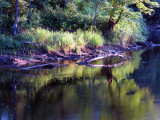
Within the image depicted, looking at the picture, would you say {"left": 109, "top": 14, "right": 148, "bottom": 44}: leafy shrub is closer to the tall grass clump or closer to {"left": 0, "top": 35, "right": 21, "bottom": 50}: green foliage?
the tall grass clump

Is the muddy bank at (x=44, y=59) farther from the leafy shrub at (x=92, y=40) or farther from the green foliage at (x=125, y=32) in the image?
the green foliage at (x=125, y=32)

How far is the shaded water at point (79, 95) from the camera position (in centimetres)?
640

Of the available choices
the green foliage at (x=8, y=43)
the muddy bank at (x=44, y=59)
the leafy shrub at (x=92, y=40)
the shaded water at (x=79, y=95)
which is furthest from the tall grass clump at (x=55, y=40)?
the shaded water at (x=79, y=95)

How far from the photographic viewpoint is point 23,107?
22.0 ft

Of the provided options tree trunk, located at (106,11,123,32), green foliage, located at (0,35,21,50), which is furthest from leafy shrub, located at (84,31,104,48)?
green foliage, located at (0,35,21,50)

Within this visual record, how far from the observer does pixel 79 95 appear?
8.02 metres

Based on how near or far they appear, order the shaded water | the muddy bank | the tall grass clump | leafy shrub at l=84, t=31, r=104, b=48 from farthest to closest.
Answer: leafy shrub at l=84, t=31, r=104, b=48 → the tall grass clump → the muddy bank → the shaded water

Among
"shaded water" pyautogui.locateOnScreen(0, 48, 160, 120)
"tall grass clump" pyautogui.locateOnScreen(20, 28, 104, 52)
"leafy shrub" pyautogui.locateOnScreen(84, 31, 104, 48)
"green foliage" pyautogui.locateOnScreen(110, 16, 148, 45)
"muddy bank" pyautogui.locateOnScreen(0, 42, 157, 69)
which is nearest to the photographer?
"shaded water" pyautogui.locateOnScreen(0, 48, 160, 120)

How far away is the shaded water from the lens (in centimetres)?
640

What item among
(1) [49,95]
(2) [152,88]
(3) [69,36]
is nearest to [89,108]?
(1) [49,95]

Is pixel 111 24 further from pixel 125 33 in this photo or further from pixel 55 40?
pixel 55 40

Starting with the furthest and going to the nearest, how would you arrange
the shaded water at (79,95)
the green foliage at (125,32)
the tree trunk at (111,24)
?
the tree trunk at (111,24) → the green foliage at (125,32) → the shaded water at (79,95)

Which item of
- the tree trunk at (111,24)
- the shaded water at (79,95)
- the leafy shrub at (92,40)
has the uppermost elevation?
the tree trunk at (111,24)

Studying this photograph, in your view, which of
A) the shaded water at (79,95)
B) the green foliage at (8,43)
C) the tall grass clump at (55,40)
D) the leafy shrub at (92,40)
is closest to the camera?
the shaded water at (79,95)
